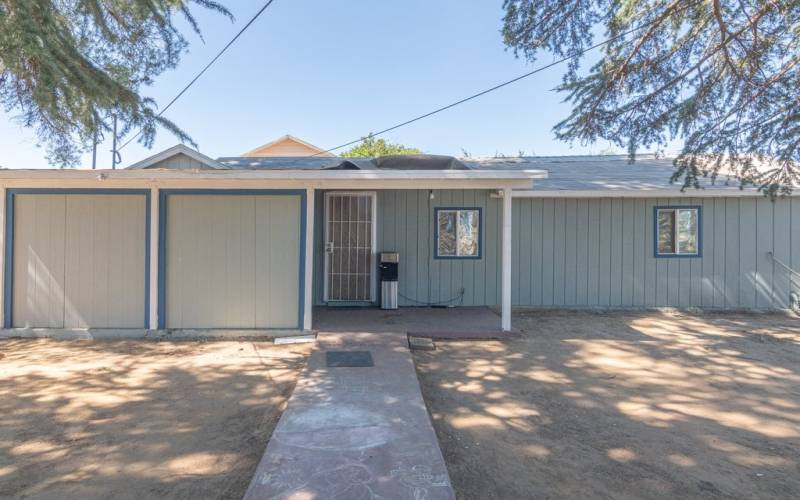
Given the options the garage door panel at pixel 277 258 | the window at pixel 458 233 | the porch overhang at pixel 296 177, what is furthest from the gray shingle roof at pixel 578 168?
the porch overhang at pixel 296 177

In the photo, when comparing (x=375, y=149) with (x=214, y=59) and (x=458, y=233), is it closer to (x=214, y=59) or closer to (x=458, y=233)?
(x=214, y=59)

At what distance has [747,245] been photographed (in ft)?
24.4

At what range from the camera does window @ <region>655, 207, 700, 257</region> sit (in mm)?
7461

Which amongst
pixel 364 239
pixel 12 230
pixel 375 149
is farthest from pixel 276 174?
pixel 375 149

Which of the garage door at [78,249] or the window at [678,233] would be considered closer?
the garage door at [78,249]

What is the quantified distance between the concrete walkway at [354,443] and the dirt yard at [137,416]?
0.23m

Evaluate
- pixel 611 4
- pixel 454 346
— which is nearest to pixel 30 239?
pixel 454 346

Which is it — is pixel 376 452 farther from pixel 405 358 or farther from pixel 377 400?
pixel 405 358

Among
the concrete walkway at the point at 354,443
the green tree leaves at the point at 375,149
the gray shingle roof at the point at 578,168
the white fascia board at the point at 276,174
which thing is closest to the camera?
the concrete walkway at the point at 354,443

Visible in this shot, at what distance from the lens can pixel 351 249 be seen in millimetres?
7402

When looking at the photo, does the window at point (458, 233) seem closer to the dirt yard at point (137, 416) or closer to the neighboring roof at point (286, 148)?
the dirt yard at point (137, 416)

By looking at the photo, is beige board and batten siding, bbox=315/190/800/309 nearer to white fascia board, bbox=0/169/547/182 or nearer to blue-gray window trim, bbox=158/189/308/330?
blue-gray window trim, bbox=158/189/308/330

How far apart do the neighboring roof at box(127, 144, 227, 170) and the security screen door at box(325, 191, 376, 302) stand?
2402mm

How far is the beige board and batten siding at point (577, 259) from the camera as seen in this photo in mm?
7430
